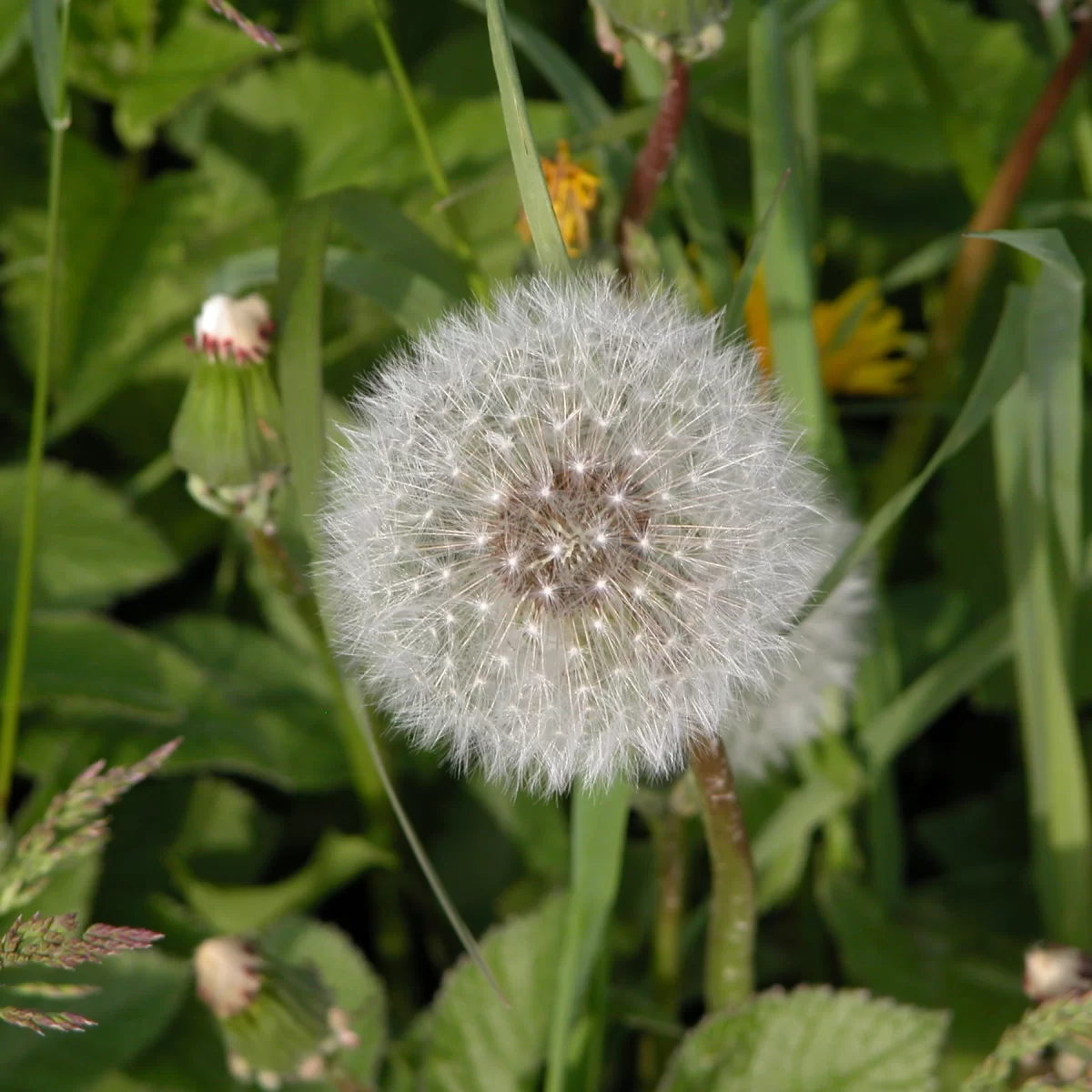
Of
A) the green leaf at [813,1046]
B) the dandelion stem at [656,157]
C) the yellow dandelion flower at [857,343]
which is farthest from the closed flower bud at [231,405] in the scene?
the yellow dandelion flower at [857,343]

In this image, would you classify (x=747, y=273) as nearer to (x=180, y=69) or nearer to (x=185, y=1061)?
(x=180, y=69)

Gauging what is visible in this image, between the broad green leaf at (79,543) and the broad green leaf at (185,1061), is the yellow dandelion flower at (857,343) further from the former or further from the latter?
the broad green leaf at (185,1061)

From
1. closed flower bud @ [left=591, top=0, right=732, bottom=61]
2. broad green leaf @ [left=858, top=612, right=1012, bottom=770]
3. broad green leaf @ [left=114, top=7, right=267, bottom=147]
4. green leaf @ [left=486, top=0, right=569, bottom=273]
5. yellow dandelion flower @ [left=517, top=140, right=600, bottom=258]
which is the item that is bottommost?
broad green leaf @ [left=858, top=612, right=1012, bottom=770]

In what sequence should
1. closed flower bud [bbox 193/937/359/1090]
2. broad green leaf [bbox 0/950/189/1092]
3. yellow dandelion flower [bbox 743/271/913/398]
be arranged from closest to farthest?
closed flower bud [bbox 193/937/359/1090] → broad green leaf [bbox 0/950/189/1092] → yellow dandelion flower [bbox 743/271/913/398]

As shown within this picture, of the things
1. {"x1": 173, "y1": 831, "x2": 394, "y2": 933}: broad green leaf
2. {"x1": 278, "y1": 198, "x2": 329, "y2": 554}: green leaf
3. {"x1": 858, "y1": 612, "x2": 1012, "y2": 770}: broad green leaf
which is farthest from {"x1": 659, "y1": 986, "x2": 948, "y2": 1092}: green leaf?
{"x1": 278, "y1": 198, "x2": 329, "y2": 554}: green leaf

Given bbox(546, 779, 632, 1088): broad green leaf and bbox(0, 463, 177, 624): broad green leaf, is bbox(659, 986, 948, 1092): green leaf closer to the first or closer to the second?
bbox(546, 779, 632, 1088): broad green leaf

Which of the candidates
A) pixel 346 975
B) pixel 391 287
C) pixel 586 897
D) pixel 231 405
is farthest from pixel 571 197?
pixel 346 975
